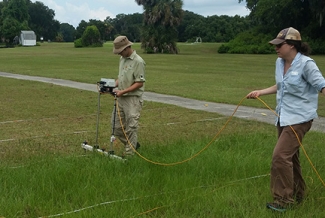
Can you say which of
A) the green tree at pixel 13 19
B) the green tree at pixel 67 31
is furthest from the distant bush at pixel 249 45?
the green tree at pixel 67 31

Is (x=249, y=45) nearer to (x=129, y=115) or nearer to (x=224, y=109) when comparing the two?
(x=224, y=109)

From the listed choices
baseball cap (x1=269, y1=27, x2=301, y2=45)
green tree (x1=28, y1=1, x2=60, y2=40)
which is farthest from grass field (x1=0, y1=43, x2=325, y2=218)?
green tree (x1=28, y1=1, x2=60, y2=40)

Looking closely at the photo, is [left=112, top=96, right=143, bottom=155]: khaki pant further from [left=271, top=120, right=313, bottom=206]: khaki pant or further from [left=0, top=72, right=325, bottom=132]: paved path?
[left=0, top=72, right=325, bottom=132]: paved path

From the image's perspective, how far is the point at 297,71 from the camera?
4.95m

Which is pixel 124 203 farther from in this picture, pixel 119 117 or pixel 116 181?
pixel 119 117

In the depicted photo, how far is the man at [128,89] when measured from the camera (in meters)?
7.05

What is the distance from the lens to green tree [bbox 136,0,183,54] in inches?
2302

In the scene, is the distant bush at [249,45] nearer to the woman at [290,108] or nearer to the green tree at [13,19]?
the green tree at [13,19]

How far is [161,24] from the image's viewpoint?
196 feet

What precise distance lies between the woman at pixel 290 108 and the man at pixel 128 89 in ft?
8.38

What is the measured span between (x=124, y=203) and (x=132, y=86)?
95.2 inches

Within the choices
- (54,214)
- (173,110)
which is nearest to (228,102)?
(173,110)

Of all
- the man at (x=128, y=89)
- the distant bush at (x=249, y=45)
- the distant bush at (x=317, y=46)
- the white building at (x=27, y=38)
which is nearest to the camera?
the man at (x=128, y=89)

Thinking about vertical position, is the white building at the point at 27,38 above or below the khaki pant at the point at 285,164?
below
